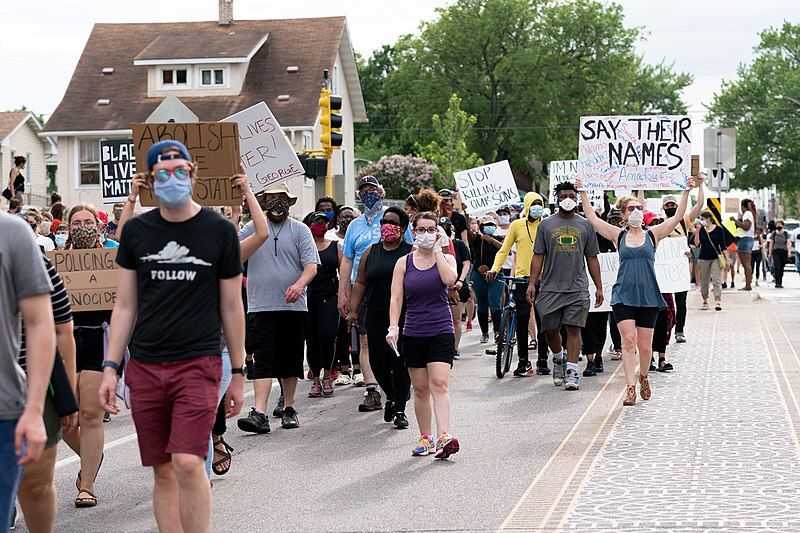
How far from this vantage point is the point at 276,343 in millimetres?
12125

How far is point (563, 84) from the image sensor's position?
8281cm

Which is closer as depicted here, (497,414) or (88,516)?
(88,516)

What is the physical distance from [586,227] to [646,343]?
1.66 metres

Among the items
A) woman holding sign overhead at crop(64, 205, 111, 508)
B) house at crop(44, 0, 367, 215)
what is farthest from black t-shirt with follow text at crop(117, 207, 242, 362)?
house at crop(44, 0, 367, 215)

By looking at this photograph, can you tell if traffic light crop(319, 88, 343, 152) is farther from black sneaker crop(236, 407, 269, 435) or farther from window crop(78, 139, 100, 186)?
window crop(78, 139, 100, 186)

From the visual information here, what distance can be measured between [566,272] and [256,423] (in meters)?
4.12

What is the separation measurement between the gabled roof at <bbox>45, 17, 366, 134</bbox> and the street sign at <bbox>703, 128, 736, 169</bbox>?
2013 cm

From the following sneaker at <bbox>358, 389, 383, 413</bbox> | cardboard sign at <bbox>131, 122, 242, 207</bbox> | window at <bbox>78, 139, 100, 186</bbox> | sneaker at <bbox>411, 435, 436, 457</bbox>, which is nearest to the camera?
cardboard sign at <bbox>131, 122, 242, 207</bbox>

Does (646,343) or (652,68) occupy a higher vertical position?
(652,68)

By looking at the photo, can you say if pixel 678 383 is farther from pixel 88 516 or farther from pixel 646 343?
pixel 88 516

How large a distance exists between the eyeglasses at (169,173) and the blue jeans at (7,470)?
1557mm

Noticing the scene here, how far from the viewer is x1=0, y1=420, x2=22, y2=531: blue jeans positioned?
5496mm

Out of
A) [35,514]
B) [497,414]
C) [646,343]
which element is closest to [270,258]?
[497,414]

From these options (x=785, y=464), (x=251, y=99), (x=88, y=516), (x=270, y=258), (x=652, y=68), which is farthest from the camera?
(x=652, y=68)
